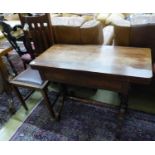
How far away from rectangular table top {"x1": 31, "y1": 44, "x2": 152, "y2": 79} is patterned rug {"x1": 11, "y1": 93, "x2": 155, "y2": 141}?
610mm

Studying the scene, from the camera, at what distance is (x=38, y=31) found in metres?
1.92

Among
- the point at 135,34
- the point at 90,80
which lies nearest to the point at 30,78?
the point at 90,80

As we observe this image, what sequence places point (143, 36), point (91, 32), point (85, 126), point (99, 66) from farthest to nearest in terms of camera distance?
point (85, 126) < point (91, 32) < point (143, 36) < point (99, 66)

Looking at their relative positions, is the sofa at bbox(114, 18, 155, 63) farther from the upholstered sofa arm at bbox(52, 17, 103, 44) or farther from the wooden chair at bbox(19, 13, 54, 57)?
the wooden chair at bbox(19, 13, 54, 57)

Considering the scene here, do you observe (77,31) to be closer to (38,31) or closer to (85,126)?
(38,31)

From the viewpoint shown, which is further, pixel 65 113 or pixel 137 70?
pixel 65 113

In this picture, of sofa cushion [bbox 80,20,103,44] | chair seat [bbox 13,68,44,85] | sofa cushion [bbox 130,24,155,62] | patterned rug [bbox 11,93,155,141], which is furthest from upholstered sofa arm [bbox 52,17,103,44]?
patterned rug [bbox 11,93,155,141]

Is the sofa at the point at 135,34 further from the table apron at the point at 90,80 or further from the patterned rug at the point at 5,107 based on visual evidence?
the patterned rug at the point at 5,107

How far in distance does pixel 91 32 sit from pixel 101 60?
17.3 inches

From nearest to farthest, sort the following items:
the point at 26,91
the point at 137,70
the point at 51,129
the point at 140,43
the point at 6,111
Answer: the point at 137,70 < the point at 140,43 < the point at 51,129 < the point at 6,111 < the point at 26,91

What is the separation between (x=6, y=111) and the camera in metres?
2.22
